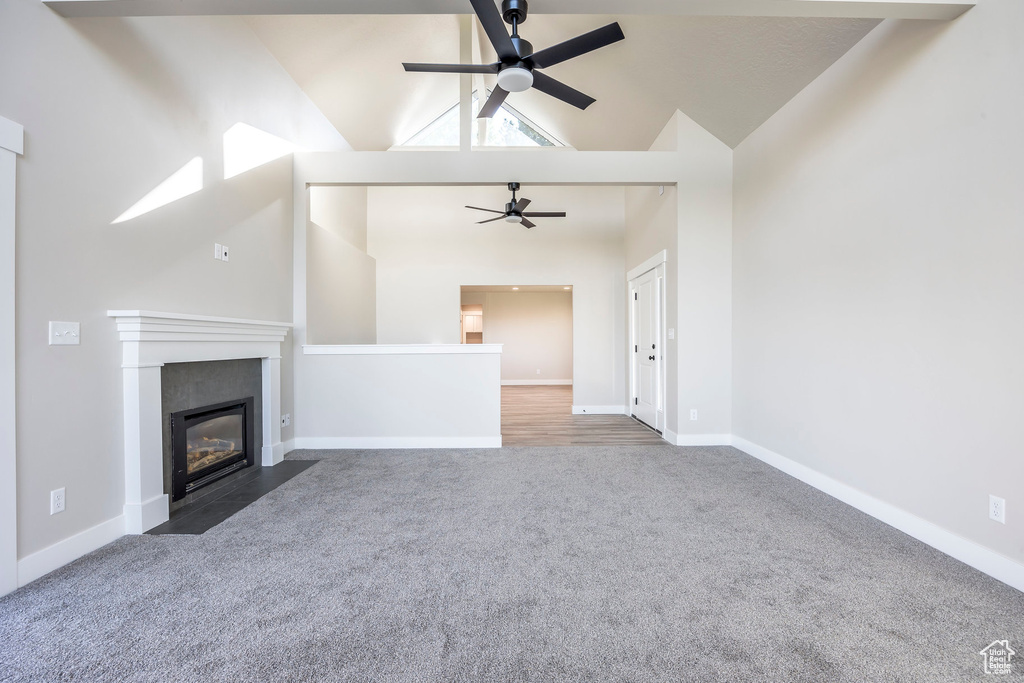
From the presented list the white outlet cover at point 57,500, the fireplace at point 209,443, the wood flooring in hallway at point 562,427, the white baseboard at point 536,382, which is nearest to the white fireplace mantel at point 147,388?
the fireplace at point 209,443

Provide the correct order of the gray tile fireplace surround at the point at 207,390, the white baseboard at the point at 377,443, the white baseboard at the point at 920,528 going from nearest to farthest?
the white baseboard at the point at 920,528, the gray tile fireplace surround at the point at 207,390, the white baseboard at the point at 377,443

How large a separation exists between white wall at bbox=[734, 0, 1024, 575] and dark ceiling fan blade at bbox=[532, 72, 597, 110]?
68.7 inches

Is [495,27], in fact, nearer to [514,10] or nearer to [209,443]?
[514,10]

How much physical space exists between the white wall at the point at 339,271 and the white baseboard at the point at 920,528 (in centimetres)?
463

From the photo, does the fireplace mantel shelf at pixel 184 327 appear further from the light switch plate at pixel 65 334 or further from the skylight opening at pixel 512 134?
the skylight opening at pixel 512 134

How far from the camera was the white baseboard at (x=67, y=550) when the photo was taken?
1889 mm

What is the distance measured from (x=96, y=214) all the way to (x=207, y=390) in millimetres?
1367

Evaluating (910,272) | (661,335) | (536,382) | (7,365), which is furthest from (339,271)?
(536,382)

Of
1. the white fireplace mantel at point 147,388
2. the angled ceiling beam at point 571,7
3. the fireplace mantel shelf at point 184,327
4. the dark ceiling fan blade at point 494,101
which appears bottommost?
the white fireplace mantel at point 147,388

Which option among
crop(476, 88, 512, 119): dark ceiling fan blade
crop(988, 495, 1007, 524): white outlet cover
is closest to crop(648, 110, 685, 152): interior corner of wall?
crop(476, 88, 512, 119): dark ceiling fan blade

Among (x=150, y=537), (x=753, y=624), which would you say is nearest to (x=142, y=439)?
(x=150, y=537)

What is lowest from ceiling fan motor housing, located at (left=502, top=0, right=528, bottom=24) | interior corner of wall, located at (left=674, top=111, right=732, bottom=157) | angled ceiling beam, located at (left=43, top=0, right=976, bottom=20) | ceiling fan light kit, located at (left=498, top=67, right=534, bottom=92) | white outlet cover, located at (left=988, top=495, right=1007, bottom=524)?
white outlet cover, located at (left=988, top=495, right=1007, bottom=524)

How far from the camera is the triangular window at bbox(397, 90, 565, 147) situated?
6504mm

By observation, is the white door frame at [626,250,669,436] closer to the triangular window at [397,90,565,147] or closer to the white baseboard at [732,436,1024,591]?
the white baseboard at [732,436,1024,591]
